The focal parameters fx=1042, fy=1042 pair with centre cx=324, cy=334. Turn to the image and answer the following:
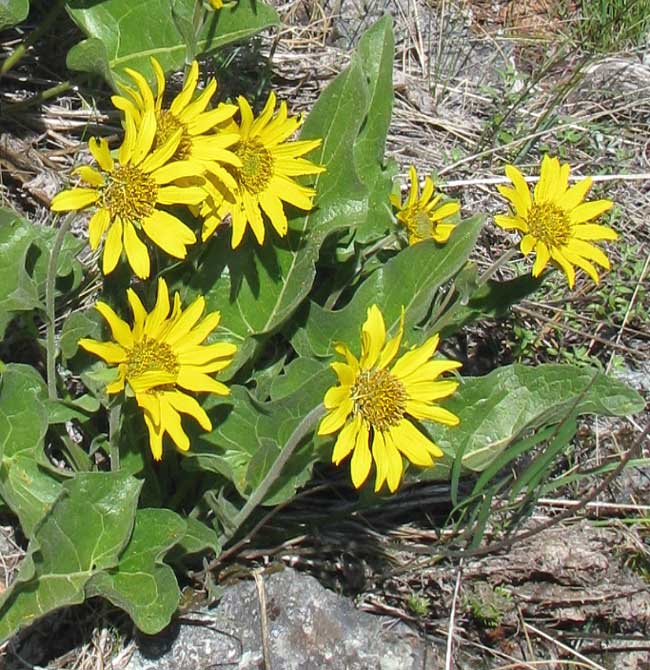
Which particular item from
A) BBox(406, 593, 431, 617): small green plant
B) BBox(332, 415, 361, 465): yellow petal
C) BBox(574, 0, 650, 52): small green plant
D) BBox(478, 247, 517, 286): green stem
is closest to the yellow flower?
BBox(332, 415, 361, 465): yellow petal

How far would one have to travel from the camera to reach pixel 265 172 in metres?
2.36

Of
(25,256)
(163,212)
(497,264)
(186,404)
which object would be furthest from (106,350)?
(497,264)

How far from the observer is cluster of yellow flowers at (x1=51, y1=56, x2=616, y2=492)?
6.77 ft

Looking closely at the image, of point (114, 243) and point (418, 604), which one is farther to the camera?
point (418, 604)

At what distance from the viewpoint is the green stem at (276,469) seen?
2076 millimetres

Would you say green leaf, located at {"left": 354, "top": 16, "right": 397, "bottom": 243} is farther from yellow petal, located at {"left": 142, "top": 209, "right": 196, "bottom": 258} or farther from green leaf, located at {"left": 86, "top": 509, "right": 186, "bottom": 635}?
green leaf, located at {"left": 86, "top": 509, "right": 186, "bottom": 635}

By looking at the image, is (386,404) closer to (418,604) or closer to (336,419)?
(336,419)

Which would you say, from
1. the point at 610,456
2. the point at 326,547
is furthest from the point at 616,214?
the point at 326,547

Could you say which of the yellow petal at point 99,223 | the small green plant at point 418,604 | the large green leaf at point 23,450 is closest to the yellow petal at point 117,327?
the yellow petal at point 99,223

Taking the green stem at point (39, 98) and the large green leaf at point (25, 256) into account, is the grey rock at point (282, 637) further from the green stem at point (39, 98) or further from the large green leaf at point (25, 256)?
the green stem at point (39, 98)

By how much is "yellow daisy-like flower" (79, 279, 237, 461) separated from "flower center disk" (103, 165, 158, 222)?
16 centimetres

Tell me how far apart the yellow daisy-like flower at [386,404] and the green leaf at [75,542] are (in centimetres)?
46

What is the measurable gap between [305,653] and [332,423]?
70 cm

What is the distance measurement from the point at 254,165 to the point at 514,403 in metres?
0.85
